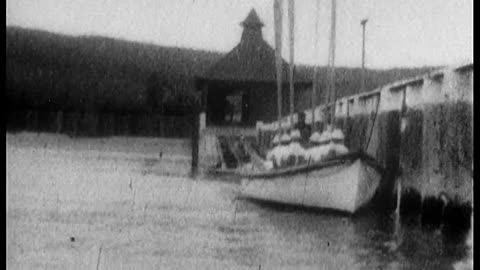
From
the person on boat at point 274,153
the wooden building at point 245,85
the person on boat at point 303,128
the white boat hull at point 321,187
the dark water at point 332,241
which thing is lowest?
the dark water at point 332,241

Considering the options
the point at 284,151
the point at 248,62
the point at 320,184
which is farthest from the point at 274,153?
the point at 248,62

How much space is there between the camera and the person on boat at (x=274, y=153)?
173cm

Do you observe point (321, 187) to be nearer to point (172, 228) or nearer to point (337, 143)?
point (337, 143)

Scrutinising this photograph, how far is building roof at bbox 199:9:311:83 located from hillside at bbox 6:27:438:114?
3 cm

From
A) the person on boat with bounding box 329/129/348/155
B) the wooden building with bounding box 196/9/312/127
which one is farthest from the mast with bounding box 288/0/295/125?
the person on boat with bounding box 329/129/348/155

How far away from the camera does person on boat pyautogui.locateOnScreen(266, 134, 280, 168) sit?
5.68 ft

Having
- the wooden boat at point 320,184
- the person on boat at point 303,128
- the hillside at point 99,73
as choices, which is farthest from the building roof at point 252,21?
the wooden boat at point 320,184

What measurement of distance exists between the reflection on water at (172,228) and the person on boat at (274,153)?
12 cm

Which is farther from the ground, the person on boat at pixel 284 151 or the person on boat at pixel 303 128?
the person on boat at pixel 303 128

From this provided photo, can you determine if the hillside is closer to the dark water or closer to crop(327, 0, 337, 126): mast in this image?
crop(327, 0, 337, 126): mast

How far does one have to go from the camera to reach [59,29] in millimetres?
1654

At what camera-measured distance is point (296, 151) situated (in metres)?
1.75

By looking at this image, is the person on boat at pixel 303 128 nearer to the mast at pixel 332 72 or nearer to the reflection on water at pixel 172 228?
the mast at pixel 332 72

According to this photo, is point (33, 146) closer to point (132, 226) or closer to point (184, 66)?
point (132, 226)
